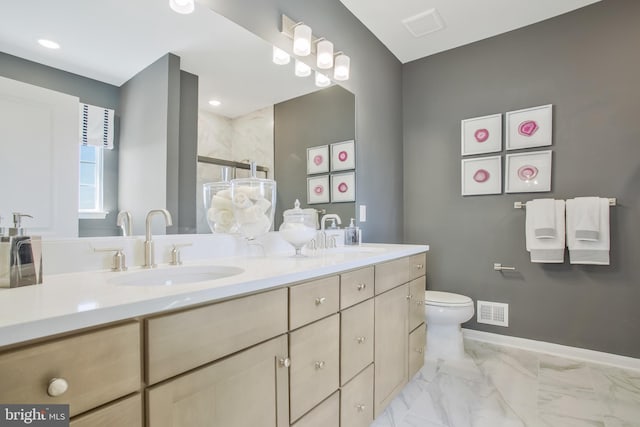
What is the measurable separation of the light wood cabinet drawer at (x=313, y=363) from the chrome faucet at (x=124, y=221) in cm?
68

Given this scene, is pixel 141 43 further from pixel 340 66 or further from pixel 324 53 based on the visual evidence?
pixel 340 66

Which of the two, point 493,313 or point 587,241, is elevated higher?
point 587,241

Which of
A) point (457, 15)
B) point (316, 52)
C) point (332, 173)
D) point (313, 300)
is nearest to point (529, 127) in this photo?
point (457, 15)

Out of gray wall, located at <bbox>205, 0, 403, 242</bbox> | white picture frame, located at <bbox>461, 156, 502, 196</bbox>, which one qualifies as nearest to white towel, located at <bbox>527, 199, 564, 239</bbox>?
white picture frame, located at <bbox>461, 156, 502, 196</bbox>

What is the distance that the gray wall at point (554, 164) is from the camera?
6.86 feet

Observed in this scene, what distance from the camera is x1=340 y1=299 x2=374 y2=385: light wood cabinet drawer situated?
4.09 ft

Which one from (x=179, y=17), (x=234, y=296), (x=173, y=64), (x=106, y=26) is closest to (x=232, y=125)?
(x=173, y=64)

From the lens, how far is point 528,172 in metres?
2.37

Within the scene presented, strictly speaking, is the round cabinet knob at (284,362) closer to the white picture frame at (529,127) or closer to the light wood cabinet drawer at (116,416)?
the light wood cabinet drawer at (116,416)

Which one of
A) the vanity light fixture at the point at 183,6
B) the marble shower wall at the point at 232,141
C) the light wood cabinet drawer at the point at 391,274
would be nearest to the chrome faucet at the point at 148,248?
the marble shower wall at the point at 232,141

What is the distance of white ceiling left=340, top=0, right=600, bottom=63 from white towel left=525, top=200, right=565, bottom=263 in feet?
4.59

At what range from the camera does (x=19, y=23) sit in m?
0.88

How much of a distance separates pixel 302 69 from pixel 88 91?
Result: 3.92ft

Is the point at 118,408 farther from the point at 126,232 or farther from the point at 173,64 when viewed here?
the point at 173,64
